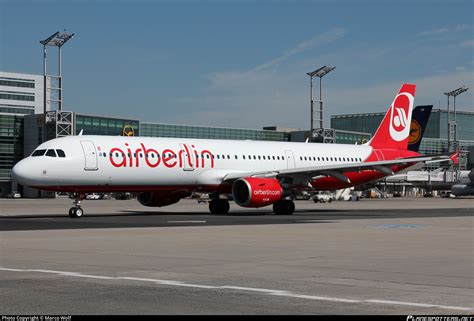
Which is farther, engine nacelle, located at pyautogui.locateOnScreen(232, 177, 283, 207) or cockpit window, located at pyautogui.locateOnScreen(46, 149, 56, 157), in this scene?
engine nacelle, located at pyautogui.locateOnScreen(232, 177, 283, 207)

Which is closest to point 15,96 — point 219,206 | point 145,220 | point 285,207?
point 219,206

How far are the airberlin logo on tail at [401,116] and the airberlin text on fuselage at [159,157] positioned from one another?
16137 millimetres

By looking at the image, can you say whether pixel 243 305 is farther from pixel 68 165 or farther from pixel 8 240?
pixel 68 165

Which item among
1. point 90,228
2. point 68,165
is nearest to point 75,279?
point 90,228

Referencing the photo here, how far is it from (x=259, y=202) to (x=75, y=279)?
2567cm

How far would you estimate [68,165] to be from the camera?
119 ft

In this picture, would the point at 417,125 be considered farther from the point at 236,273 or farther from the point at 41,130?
the point at 41,130

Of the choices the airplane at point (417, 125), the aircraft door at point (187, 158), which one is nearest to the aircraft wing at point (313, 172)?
the aircraft door at point (187, 158)

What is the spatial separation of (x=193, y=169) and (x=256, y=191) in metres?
4.34

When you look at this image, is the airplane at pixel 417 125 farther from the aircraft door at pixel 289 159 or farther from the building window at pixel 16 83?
the building window at pixel 16 83

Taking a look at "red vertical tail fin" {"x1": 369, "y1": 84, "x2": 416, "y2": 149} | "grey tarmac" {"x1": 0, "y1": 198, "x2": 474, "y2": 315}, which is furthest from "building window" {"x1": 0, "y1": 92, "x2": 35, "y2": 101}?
"grey tarmac" {"x1": 0, "y1": 198, "x2": 474, "y2": 315}

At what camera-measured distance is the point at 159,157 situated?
39500 millimetres

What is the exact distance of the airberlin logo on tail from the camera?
172 ft

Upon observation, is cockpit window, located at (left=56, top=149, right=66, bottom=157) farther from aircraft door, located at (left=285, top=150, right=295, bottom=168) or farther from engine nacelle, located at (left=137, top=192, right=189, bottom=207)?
aircraft door, located at (left=285, top=150, right=295, bottom=168)
